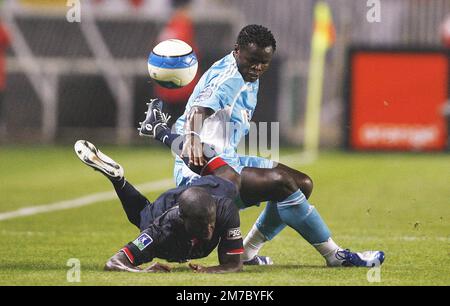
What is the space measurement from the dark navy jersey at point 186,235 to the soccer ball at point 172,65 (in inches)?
33.9

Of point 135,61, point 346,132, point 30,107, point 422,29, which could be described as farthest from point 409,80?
point 30,107

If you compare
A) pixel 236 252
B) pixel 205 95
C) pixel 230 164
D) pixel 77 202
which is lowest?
pixel 77 202

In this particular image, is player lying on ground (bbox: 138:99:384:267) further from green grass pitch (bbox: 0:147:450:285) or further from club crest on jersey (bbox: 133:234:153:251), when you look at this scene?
club crest on jersey (bbox: 133:234:153:251)

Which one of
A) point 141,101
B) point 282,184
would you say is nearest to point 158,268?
point 282,184

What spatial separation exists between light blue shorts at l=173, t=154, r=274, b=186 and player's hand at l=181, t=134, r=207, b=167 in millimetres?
479

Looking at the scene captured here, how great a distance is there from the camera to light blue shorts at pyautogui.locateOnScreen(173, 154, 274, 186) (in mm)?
8641

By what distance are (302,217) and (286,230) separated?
3124mm

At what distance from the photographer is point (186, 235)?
820 centimetres

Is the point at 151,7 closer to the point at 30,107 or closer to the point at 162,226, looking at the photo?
the point at 30,107

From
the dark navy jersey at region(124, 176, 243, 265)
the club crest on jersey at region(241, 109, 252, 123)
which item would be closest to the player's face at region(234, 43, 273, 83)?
the club crest on jersey at region(241, 109, 252, 123)

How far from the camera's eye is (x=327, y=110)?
26.5 meters

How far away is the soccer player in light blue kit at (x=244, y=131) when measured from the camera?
27.5ft

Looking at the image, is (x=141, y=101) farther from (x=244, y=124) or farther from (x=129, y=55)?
(x=244, y=124)

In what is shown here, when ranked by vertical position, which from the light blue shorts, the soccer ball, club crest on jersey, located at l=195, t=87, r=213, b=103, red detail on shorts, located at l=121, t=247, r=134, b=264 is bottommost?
red detail on shorts, located at l=121, t=247, r=134, b=264
